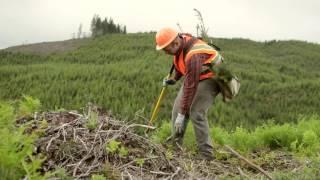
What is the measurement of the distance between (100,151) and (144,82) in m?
24.0

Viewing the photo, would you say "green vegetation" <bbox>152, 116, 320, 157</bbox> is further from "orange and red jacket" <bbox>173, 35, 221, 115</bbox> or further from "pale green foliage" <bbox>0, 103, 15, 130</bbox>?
"pale green foliage" <bbox>0, 103, 15, 130</bbox>

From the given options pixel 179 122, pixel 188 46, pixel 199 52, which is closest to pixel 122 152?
pixel 179 122

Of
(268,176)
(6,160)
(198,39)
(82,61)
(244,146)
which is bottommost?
(82,61)

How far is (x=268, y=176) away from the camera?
557 cm

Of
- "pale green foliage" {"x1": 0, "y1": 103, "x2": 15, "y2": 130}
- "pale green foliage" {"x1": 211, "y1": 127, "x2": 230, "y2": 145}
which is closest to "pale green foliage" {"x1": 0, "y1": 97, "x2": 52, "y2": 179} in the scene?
"pale green foliage" {"x1": 0, "y1": 103, "x2": 15, "y2": 130}

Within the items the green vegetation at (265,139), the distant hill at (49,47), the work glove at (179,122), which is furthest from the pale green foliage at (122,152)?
the distant hill at (49,47)

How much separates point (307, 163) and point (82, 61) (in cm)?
3703

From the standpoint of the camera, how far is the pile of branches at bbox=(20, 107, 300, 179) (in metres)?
5.63

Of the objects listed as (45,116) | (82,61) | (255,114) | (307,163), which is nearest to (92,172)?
(45,116)

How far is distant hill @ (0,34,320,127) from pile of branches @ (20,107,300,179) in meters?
8.45

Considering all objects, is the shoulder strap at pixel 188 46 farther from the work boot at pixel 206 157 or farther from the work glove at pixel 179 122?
the work boot at pixel 206 157

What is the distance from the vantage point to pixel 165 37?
7.25m

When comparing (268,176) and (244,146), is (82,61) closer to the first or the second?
(244,146)

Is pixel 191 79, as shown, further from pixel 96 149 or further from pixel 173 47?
pixel 96 149
